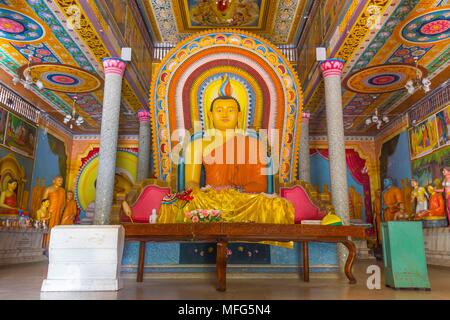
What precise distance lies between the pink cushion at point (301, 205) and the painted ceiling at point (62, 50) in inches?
179

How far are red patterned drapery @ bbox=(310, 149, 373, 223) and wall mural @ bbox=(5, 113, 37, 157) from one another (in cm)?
937

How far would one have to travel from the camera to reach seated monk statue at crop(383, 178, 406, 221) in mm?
11602

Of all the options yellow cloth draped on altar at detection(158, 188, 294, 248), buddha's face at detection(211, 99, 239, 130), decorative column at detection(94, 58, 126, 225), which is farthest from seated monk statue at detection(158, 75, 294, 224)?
decorative column at detection(94, 58, 126, 225)

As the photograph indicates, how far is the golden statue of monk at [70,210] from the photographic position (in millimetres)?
11843

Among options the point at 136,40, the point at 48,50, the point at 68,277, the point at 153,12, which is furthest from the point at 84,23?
the point at 68,277

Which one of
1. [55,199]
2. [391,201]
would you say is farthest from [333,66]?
[55,199]

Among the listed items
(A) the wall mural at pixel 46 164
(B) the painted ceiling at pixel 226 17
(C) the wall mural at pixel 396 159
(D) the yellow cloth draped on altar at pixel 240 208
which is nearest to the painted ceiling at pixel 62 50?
(A) the wall mural at pixel 46 164

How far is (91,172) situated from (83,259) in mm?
10377

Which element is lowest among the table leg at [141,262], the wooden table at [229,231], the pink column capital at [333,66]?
the table leg at [141,262]

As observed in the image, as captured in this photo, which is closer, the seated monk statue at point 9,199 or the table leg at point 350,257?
the table leg at point 350,257

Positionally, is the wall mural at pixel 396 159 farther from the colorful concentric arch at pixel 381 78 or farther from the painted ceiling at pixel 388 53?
the colorful concentric arch at pixel 381 78

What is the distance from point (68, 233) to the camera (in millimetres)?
3791

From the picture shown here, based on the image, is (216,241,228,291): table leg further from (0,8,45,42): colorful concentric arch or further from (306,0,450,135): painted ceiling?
(0,8,45,42): colorful concentric arch

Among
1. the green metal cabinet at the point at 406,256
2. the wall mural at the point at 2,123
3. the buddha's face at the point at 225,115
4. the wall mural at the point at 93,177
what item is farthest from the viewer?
the wall mural at the point at 93,177
